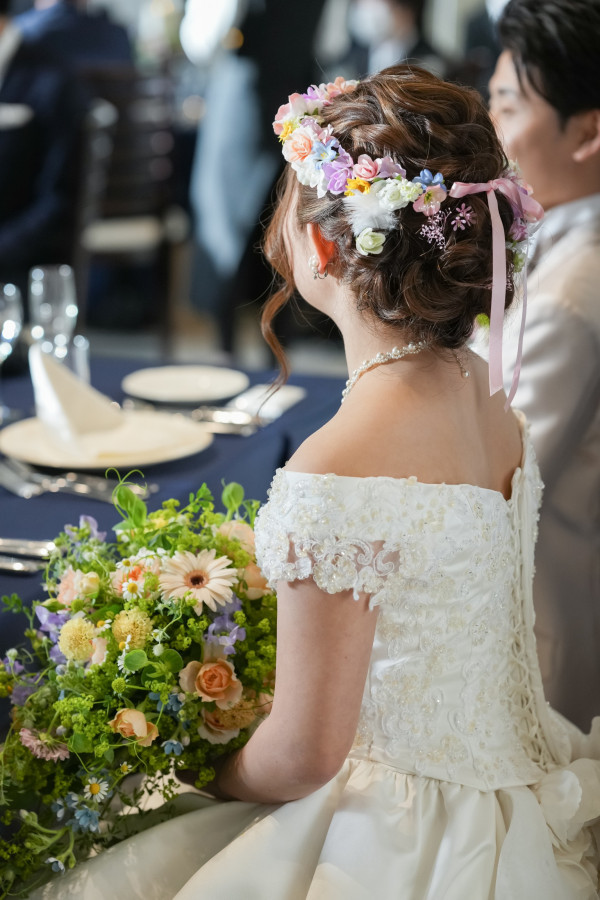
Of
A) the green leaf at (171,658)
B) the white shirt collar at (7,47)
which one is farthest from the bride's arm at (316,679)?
the white shirt collar at (7,47)

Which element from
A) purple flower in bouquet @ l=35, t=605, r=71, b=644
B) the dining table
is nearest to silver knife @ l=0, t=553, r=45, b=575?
the dining table

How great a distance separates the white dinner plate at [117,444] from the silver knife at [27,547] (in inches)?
10.1

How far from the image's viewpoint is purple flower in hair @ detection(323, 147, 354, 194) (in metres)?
1.03

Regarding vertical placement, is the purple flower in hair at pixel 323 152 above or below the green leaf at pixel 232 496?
above

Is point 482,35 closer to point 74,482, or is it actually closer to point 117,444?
point 117,444

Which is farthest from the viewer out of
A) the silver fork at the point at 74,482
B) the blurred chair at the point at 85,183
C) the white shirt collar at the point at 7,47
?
the white shirt collar at the point at 7,47

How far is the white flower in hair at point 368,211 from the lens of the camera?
3.29 feet

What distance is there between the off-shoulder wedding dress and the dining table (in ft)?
0.99

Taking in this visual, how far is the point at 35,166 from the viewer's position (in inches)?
145

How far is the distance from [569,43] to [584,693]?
1.13 m

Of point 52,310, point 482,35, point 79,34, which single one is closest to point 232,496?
point 52,310

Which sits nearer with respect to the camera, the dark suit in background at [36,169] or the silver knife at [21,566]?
the silver knife at [21,566]

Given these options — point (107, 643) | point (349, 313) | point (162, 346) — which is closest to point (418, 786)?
point (107, 643)

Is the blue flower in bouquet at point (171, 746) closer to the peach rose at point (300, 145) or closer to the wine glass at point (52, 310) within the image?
the peach rose at point (300, 145)
